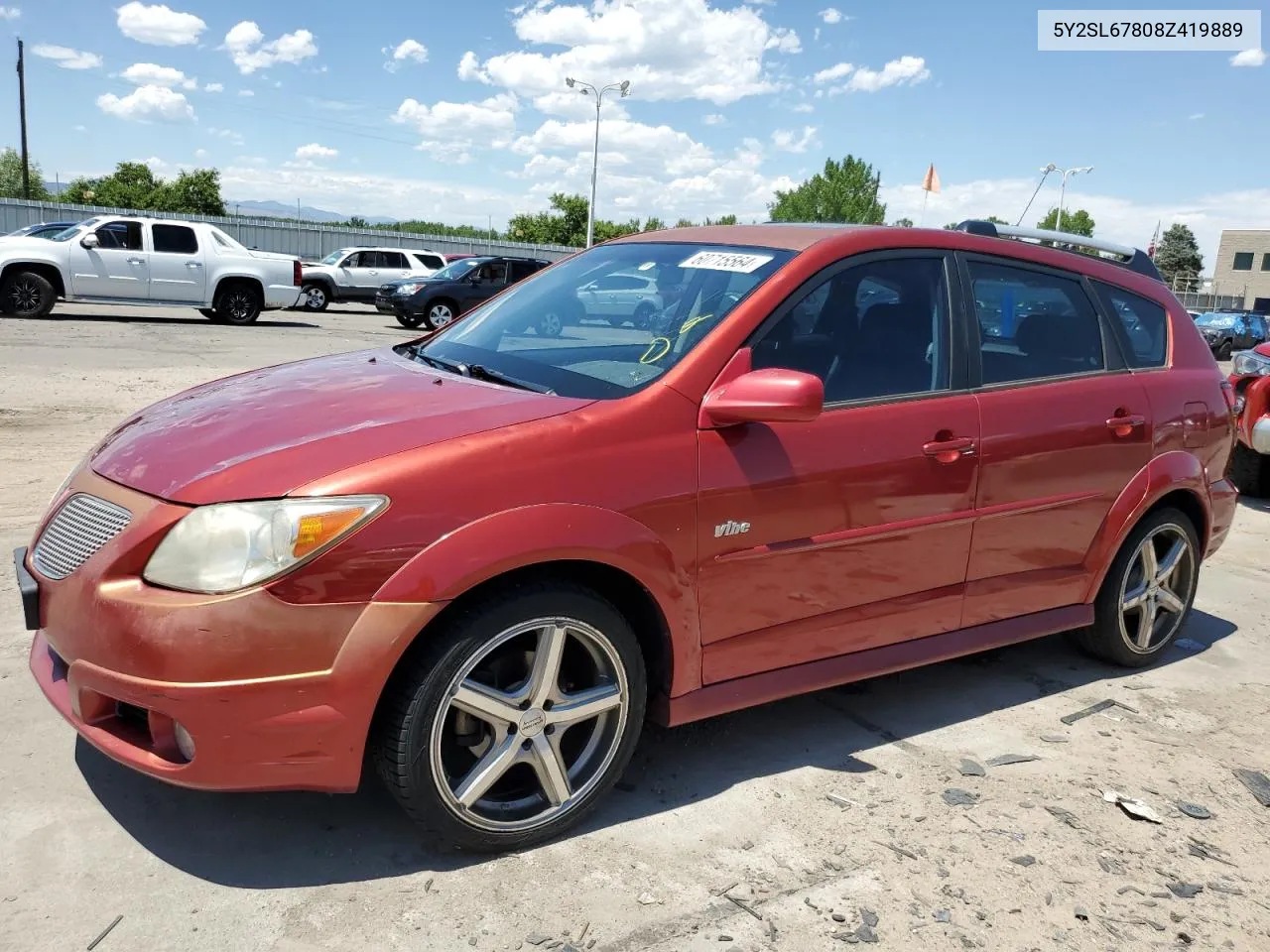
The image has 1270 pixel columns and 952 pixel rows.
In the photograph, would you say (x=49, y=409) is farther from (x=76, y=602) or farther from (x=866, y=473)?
(x=866, y=473)

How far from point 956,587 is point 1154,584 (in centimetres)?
137

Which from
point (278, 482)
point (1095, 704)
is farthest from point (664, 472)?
point (1095, 704)

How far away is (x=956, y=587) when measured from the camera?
11.7ft

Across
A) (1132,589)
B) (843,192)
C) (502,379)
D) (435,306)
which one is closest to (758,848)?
(502,379)

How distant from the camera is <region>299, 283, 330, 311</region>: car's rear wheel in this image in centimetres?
2541

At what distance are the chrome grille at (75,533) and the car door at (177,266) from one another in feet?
54.5

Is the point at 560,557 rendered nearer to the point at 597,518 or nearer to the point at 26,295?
the point at 597,518

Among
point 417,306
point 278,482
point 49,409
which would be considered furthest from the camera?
point 417,306

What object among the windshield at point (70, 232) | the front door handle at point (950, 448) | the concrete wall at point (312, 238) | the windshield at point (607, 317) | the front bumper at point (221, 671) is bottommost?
the front bumper at point (221, 671)

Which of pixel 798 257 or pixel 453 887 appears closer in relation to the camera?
pixel 453 887

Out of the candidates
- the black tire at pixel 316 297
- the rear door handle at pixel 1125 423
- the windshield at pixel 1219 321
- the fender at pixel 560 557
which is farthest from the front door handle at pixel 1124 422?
the windshield at pixel 1219 321

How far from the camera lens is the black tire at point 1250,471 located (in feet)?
27.0

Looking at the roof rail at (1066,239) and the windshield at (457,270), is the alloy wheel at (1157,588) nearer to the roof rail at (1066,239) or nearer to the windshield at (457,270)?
the roof rail at (1066,239)

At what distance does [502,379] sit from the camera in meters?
3.12
